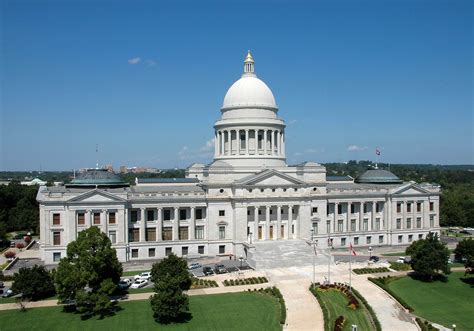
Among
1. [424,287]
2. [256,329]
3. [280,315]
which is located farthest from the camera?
[424,287]

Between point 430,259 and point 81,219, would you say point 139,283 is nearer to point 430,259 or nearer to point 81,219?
point 81,219

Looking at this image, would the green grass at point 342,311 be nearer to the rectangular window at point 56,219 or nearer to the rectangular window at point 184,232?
the rectangular window at point 184,232

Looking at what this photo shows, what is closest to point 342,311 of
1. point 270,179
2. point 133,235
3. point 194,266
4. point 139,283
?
point 139,283

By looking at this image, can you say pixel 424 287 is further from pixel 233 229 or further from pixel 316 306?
pixel 233 229

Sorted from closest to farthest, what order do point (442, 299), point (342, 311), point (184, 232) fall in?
point (342, 311) → point (442, 299) → point (184, 232)

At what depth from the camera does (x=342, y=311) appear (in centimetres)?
4953

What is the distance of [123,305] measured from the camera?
5119cm

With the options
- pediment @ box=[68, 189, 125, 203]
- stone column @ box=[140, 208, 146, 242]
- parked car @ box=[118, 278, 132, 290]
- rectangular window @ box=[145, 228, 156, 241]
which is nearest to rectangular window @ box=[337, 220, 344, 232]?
rectangular window @ box=[145, 228, 156, 241]

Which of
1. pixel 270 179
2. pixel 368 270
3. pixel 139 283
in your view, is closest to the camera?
pixel 139 283

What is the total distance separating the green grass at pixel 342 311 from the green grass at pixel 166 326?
578 centimetres

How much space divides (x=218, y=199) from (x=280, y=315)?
107 ft

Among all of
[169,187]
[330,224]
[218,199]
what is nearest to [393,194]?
[330,224]

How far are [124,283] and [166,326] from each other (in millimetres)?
16177

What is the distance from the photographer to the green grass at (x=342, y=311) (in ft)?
151
